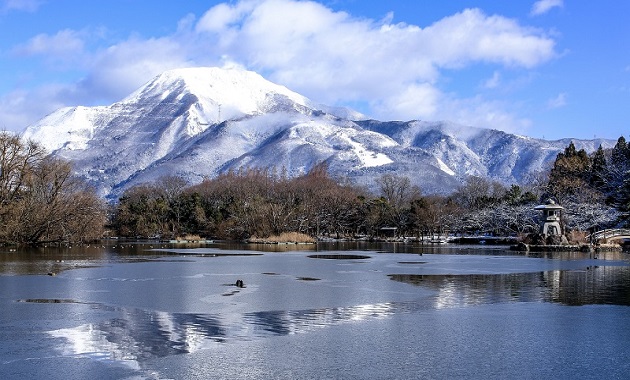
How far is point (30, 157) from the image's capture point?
58.3 m

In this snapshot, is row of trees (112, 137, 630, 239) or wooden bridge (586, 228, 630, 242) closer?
wooden bridge (586, 228, 630, 242)

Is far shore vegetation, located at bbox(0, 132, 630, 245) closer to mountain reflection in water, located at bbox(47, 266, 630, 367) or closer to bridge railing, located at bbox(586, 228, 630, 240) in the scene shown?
bridge railing, located at bbox(586, 228, 630, 240)

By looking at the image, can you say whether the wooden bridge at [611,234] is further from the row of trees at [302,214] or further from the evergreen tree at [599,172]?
the row of trees at [302,214]

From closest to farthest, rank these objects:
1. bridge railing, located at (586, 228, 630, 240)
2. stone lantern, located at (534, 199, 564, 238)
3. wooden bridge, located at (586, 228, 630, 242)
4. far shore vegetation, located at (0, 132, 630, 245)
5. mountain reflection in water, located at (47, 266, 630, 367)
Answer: mountain reflection in water, located at (47, 266, 630, 367) → far shore vegetation, located at (0, 132, 630, 245) → stone lantern, located at (534, 199, 564, 238) → wooden bridge, located at (586, 228, 630, 242) → bridge railing, located at (586, 228, 630, 240)

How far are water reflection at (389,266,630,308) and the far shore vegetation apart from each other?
36.2 m

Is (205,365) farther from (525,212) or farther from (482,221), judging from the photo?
(482,221)

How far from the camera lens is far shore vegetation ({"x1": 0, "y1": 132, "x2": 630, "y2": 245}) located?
58.9 m

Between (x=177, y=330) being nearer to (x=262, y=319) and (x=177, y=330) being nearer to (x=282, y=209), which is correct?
(x=262, y=319)

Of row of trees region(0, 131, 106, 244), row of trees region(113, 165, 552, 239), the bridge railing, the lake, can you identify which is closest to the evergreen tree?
row of trees region(113, 165, 552, 239)

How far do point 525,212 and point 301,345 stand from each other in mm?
72133

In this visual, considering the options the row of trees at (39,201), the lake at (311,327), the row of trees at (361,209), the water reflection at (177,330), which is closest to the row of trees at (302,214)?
the row of trees at (361,209)

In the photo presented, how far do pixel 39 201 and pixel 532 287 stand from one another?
48.6 m

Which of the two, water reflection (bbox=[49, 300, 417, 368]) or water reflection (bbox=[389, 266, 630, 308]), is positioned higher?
water reflection (bbox=[389, 266, 630, 308])

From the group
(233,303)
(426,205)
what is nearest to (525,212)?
(426,205)
